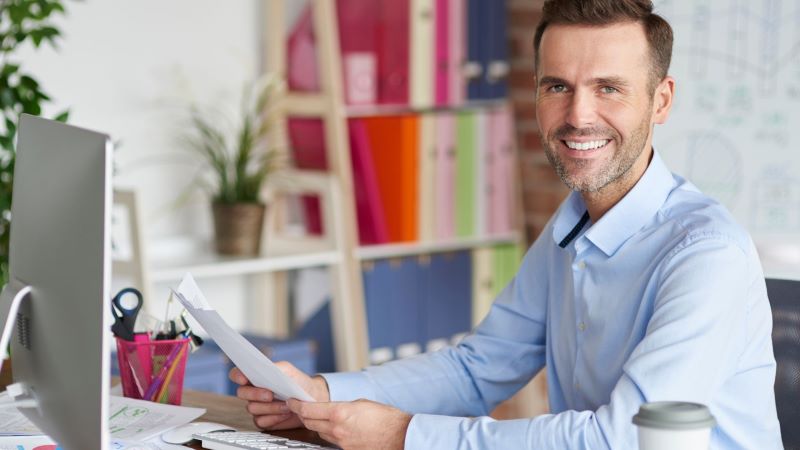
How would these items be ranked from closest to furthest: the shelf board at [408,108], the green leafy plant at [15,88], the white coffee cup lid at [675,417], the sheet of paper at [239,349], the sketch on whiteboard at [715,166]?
the white coffee cup lid at [675,417]
the sheet of paper at [239,349]
the green leafy plant at [15,88]
the sketch on whiteboard at [715,166]
the shelf board at [408,108]

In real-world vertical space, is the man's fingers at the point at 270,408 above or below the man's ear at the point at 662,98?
below

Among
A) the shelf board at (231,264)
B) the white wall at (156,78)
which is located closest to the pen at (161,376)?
the shelf board at (231,264)

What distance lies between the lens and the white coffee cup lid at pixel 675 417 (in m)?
1.09

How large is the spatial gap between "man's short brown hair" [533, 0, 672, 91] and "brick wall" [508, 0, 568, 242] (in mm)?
2537

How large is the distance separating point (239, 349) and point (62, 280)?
12.6 inches

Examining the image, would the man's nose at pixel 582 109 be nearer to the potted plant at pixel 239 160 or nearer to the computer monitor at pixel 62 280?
the computer monitor at pixel 62 280

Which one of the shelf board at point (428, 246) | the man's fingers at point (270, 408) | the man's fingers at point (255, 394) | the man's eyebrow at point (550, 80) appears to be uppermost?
Answer: the man's eyebrow at point (550, 80)

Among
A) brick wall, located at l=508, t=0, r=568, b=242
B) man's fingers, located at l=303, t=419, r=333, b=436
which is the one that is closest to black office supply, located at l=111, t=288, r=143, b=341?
man's fingers, located at l=303, t=419, r=333, b=436

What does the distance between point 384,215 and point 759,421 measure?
2.40 m

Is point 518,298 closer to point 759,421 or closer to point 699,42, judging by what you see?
point 759,421

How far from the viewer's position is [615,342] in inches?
66.0

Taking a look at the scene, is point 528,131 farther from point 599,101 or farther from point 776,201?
point 599,101

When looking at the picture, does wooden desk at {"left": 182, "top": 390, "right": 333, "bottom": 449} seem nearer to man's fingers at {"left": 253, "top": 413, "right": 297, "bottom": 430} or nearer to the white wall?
man's fingers at {"left": 253, "top": 413, "right": 297, "bottom": 430}

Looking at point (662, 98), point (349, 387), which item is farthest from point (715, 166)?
point (349, 387)
